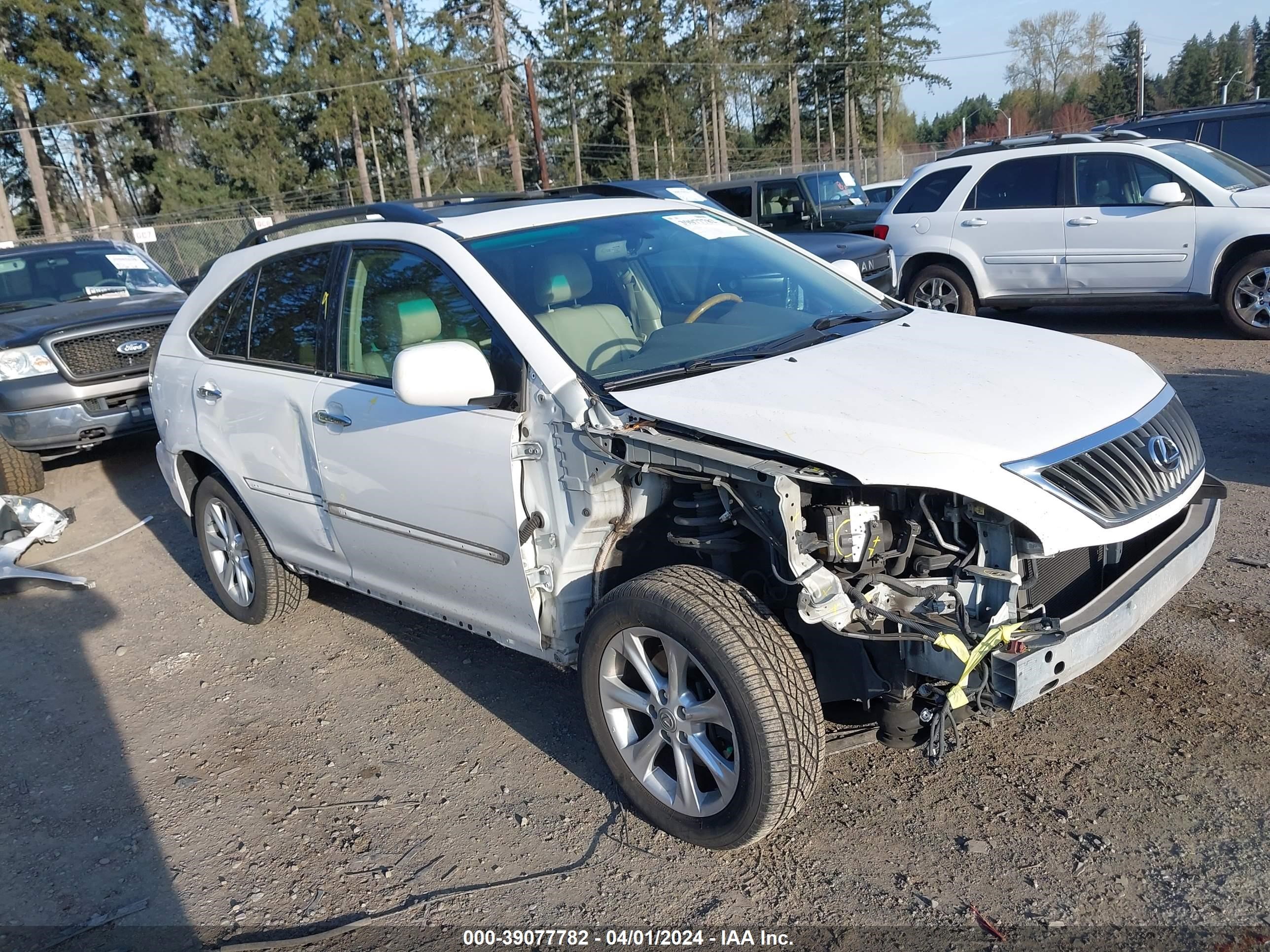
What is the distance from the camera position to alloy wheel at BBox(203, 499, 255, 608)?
5.00 metres

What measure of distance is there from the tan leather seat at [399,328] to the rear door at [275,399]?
0.34 meters

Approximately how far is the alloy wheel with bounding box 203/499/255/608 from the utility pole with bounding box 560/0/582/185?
40589 millimetres

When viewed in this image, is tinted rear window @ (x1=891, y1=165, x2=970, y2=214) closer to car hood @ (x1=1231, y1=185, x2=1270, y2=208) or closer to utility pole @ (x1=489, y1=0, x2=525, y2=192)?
car hood @ (x1=1231, y1=185, x2=1270, y2=208)

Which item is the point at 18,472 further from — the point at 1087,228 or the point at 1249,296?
the point at 1249,296

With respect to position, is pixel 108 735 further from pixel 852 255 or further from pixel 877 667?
pixel 852 255

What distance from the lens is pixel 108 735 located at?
421cm

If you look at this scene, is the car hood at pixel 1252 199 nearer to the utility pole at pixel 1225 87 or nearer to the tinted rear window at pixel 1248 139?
the tinted rear window at pixel 1248 139

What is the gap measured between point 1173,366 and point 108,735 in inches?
302

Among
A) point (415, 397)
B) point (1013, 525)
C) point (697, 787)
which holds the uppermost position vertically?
point (415, 397)

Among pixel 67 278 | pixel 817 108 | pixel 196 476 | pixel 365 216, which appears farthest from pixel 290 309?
pixel 817 108

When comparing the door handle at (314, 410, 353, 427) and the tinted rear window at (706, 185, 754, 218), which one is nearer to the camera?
the door handle at (314, 410, 353, 427)

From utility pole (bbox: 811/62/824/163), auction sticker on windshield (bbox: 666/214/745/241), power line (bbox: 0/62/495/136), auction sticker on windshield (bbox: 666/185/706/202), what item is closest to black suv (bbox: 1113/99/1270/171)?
auction sticker on windshield (bbox: 666/185/706/202)

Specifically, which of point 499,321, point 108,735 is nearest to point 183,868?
point 108,735

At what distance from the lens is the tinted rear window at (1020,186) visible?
9539mm
